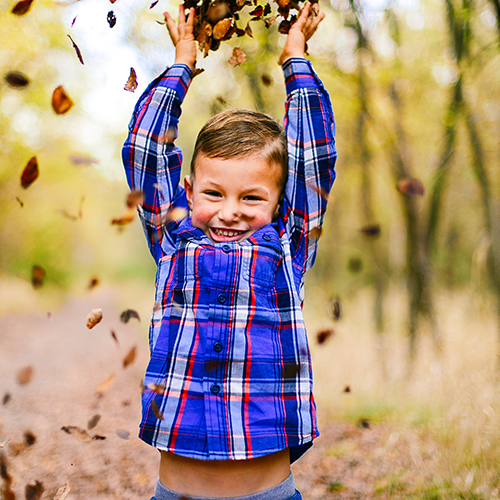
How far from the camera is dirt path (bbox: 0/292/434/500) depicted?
3.60 meters

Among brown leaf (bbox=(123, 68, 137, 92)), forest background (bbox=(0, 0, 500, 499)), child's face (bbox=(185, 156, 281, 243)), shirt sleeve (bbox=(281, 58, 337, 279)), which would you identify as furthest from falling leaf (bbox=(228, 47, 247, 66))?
forest background (bbox=(0, 0, 500, 499))

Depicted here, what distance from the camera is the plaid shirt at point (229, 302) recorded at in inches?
55.3

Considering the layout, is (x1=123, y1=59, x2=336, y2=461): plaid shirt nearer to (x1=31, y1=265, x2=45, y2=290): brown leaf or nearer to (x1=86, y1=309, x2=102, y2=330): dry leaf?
(x1=86, y1=309, x2=102, y2=330): dry leaf

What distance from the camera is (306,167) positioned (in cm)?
169

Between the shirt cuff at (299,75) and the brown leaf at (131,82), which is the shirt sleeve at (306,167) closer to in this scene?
the shirt cuff at (299,75)

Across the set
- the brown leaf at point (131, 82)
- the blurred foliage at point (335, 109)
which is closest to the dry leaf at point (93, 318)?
the brown leaf at point (131, 82)

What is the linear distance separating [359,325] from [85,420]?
354 centimetres

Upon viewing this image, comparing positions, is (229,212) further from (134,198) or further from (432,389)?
(432,389)

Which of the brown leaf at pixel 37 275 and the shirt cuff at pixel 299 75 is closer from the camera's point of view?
the shirt cuff at pixel 299 75

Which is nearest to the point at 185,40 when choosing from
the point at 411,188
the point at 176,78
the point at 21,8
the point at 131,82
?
the point at 176,78

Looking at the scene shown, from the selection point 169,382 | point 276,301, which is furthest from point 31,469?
point 276,301

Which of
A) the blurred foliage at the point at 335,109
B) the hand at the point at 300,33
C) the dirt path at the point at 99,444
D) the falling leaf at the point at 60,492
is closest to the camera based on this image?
the hand at the point at 300,33

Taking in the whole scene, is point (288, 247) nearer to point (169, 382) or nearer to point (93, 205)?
point (169, 382)

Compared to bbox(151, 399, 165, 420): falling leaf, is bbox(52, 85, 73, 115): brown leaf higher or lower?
higher
